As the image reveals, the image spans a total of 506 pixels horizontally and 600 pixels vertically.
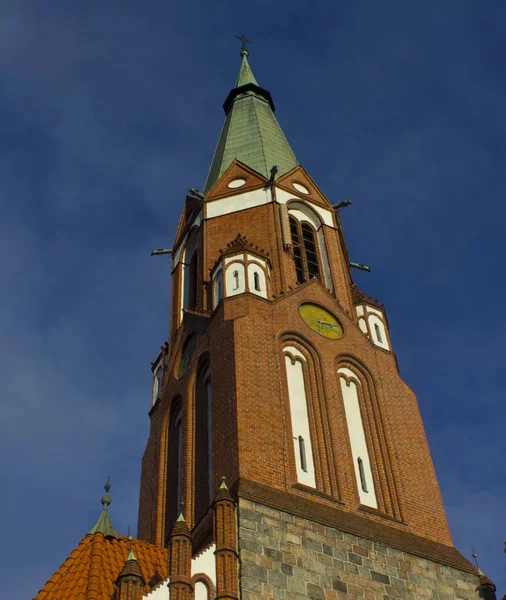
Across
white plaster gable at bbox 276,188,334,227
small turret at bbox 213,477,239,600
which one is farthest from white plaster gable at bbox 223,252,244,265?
small turret at bbox 213,477,239,600

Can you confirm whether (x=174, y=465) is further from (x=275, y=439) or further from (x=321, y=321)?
(x=321, y=321)

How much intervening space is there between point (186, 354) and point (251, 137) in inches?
434

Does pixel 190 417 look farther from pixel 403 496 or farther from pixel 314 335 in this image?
pixel 403 496

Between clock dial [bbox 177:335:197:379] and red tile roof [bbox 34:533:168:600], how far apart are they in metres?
5.83

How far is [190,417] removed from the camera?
22328mm

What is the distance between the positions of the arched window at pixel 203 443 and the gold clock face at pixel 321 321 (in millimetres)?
2934

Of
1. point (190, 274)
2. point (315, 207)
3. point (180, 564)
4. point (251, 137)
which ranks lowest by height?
point (180, 564)

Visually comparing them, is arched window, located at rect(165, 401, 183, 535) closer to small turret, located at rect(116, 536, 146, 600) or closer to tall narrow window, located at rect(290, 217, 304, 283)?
tall narrow window, located at rect(290, 217, 304, 283)

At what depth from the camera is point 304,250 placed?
90.5 ft

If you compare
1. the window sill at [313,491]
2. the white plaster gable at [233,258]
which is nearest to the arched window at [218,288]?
the white plaster gable at [233,258]

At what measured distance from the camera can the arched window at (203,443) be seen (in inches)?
790

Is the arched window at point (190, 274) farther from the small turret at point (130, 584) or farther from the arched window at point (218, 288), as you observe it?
the small turret at point (130, 584)

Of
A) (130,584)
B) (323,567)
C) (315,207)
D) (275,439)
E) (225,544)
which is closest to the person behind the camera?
(130,584)

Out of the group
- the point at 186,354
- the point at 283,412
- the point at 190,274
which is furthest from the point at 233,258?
the point at 283,412
